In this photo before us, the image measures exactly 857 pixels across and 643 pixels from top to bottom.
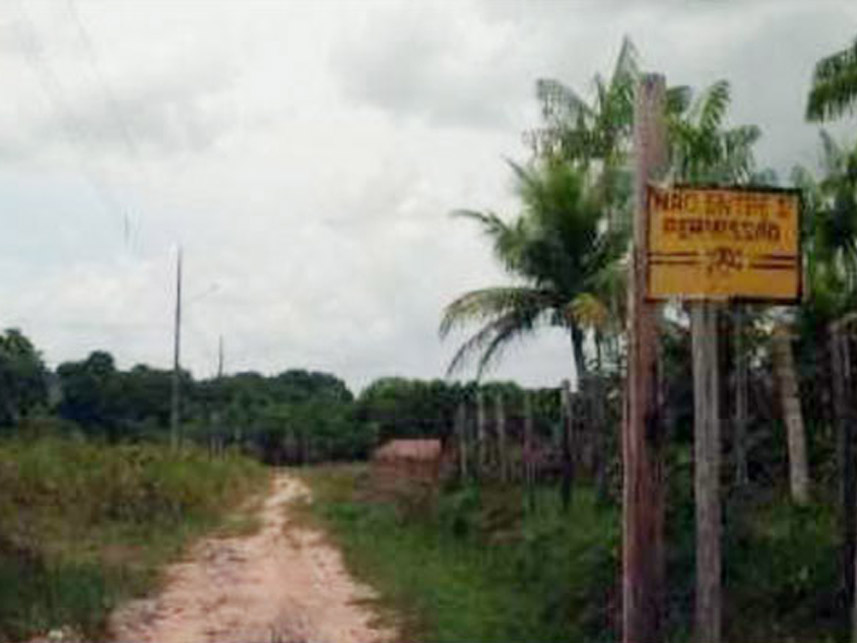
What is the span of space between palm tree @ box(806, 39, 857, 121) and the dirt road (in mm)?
7514

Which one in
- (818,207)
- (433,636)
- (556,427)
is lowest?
(433,636)

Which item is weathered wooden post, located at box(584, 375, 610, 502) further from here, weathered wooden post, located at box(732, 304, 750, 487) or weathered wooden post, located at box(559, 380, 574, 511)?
weathered wooden post, located at box(732, 304, 750, 487)

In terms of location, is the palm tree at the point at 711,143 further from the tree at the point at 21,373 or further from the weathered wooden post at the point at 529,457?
the tree at the point at 21,373

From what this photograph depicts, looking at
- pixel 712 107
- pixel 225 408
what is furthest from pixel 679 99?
pixel 225 408

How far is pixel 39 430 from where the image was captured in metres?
33.2

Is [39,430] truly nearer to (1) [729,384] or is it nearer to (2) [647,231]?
(1) [729,384]

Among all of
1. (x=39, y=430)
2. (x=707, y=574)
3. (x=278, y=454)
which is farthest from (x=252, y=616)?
(x=278, y=454)

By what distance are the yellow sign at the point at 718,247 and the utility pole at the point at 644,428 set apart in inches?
10.7

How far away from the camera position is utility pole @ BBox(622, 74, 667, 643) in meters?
9.05

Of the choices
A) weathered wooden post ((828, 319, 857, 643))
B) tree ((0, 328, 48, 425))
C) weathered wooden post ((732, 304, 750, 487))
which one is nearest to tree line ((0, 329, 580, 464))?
tree ((0, 328, 48, 425))

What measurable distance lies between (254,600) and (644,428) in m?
8.44

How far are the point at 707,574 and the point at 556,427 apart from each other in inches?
639

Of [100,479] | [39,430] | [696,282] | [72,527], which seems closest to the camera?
[696,282]

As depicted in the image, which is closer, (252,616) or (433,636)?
(433,636)
